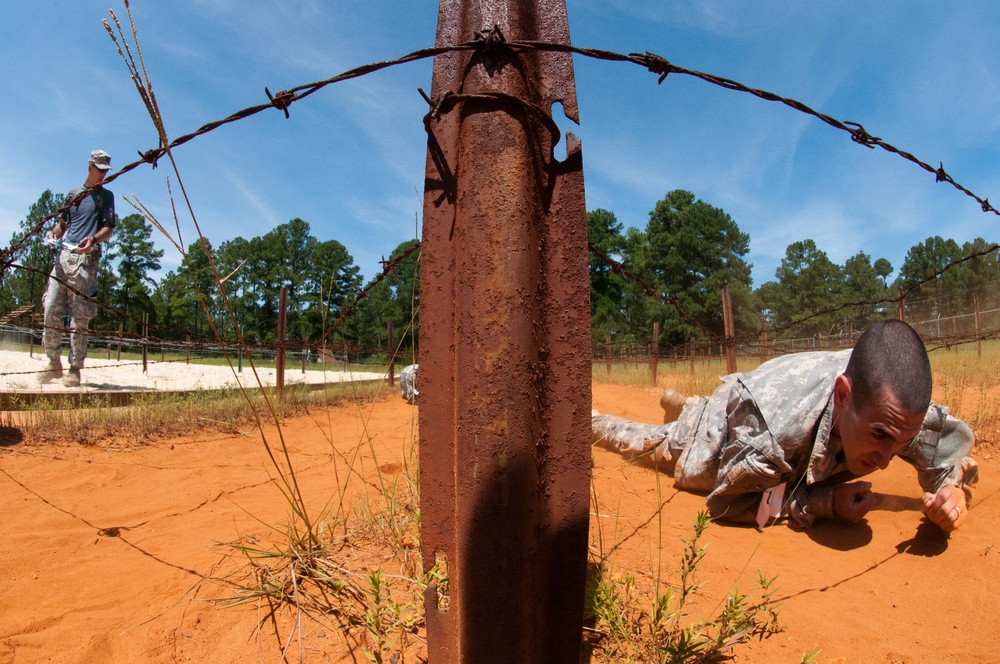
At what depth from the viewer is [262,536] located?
2350 millimetres

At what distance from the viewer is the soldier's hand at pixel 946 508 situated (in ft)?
8.13

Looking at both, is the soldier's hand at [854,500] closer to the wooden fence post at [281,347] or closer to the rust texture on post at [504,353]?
Answer: the rust texture on post at [504,353]

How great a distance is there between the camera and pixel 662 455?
411 cm

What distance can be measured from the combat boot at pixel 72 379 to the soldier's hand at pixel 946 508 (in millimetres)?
8571

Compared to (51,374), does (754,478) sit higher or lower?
lower

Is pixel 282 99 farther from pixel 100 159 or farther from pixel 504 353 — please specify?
pixel 100 159

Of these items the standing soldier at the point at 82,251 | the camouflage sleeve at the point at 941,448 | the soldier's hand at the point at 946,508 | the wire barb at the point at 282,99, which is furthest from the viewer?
the standing soldier at the point at 82,251

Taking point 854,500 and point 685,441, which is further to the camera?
point 685,441

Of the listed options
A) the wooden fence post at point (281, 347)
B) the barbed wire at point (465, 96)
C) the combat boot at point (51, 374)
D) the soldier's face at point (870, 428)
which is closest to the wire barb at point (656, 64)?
the barbed wire at point (465, 96)

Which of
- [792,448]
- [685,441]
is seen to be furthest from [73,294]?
[792,448]

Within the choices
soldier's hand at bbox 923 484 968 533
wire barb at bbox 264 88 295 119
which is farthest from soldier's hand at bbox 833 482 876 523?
wire barb at bbox 264 88 295 119

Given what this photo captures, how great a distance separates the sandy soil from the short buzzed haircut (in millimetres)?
804

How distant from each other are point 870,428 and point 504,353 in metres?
2.15

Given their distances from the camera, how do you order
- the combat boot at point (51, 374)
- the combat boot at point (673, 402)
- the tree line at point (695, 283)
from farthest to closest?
the tree line at point (695, 283), the combat boot at point (51, 374), the combat boot at point (673, 402)
